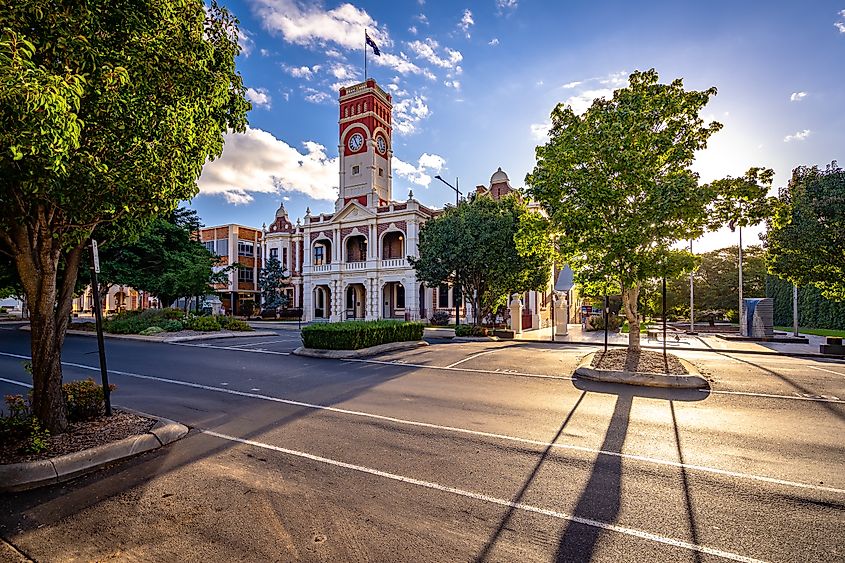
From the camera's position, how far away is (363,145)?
4853 cm

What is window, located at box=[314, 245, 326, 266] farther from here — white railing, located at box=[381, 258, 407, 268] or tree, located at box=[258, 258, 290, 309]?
white railing, located at box=[381, 258, 407, 268]

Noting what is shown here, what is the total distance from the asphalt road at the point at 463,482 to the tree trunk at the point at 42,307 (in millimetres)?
1532

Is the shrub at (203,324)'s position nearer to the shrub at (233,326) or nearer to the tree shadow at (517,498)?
the shrub at (233,326)

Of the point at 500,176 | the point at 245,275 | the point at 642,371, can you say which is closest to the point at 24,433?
the point at 642,371

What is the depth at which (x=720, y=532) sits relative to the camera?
3.74 meters

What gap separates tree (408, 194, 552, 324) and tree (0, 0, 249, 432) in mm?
18672

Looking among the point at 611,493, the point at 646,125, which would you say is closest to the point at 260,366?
the point at 611,493

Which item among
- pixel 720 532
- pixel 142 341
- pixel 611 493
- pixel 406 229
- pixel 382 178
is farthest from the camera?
pixel 382 178

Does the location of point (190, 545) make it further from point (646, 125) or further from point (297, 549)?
point (646, 125)

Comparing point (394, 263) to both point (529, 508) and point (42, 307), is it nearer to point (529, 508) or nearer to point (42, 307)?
point (42, 307)

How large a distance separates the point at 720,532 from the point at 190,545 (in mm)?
4538

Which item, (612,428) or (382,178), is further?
(382,178)

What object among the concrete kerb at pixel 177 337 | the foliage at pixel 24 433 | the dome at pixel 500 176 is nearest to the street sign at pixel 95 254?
the foliage at pixel 24 433

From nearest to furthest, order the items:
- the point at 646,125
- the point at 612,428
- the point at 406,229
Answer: the point at 612,428 → the point at 646,125 → the point at 406,229
